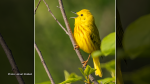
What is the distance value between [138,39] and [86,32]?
2.34ft

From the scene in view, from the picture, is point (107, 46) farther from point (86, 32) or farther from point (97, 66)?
point (86, 32)

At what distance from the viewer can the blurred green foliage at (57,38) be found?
0.84 m

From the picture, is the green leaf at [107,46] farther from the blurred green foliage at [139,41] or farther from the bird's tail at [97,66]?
the bird's tail at [97,66]

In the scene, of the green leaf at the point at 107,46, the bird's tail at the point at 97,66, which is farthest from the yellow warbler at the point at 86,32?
the green leaf at the point at 107,46

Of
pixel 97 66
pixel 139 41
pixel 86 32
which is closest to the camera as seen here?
pixel 139 41

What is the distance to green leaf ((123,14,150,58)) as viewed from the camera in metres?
0.21

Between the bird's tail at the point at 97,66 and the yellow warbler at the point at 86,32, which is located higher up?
the yellow warbler at the point at 86,32

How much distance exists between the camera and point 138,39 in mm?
218

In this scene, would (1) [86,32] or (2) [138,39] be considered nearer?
(2) [138,39]

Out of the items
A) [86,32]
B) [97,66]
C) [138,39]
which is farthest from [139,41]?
[86,32]

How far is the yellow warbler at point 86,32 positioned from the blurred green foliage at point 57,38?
0.03 m

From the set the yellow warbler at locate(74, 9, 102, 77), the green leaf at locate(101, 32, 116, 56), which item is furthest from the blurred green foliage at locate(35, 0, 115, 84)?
the green leaf at locate(101, 32, 116, 56)
